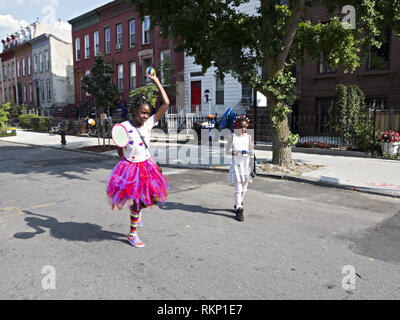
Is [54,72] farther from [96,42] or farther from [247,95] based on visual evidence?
[247,95]

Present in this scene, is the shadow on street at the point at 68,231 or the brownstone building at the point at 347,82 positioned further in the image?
the brownstone building at the point at 347,82

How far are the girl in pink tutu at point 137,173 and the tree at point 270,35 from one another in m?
5.90

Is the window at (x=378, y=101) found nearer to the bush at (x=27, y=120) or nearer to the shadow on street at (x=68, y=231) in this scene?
the shadow on street at (x=68, y=231)

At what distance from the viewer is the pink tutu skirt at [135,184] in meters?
4.42

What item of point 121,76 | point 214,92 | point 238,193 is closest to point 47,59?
point 121,76

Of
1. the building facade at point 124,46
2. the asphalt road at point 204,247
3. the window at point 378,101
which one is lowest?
the asphalt road at point 204,247

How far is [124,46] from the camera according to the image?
95.6 ft

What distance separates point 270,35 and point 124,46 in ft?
71.8

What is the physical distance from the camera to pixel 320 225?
18.6ft

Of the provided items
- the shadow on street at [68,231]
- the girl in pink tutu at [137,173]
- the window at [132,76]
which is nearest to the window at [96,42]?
the window at [132,76]

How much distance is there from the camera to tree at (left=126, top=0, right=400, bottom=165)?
31.7ft

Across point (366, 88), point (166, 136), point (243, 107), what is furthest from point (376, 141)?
point (166, 136)
